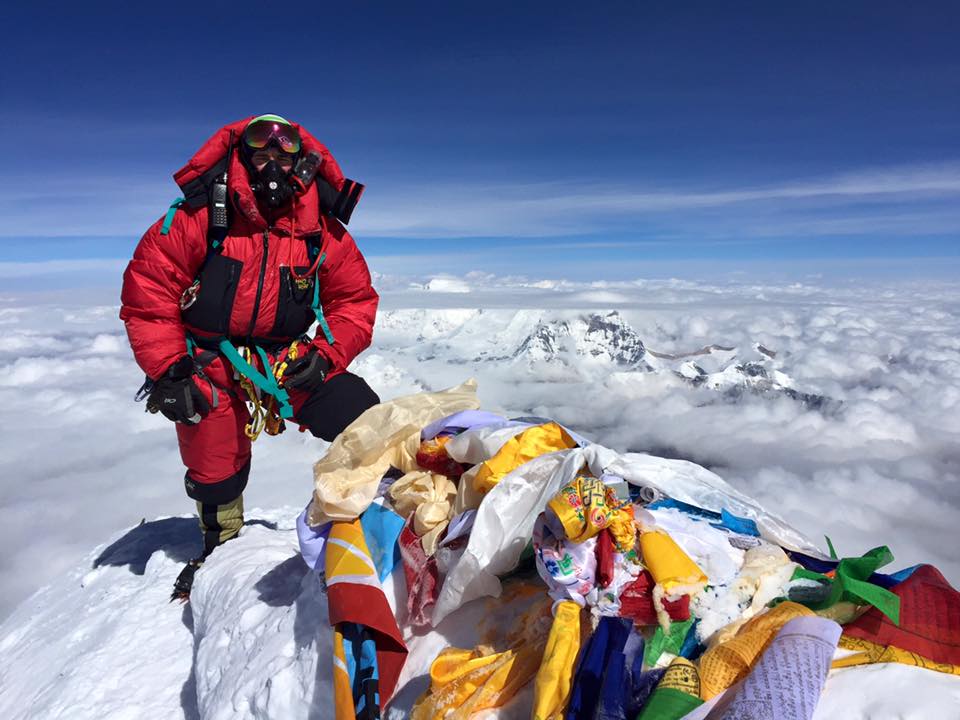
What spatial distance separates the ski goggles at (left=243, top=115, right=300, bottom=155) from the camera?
3.75 metres

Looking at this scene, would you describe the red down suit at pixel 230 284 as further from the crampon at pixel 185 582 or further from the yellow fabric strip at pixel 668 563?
the yellow fabric strip at pixel 668 563

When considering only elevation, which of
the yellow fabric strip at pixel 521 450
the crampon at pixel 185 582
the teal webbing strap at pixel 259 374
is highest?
the teal webbing strap at pixel 259 374

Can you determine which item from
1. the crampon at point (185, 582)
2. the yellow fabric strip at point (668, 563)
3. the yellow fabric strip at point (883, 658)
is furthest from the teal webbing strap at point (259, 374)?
the yellow fabric strip at point (883, 658)

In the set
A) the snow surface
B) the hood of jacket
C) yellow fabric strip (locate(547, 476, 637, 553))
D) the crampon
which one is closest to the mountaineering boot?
the crampon

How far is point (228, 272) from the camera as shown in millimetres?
3992

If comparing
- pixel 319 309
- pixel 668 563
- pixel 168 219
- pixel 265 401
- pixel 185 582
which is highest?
pixel 168 219

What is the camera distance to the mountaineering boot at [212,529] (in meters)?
4.89

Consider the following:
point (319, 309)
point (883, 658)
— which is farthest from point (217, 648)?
point (883, 658)

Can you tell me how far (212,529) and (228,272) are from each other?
8.70ft

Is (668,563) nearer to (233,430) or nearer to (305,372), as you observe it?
(305,372)

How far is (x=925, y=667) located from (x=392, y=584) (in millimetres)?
2494

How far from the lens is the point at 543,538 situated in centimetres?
250

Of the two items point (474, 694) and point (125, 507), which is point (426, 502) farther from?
point (125, 507)

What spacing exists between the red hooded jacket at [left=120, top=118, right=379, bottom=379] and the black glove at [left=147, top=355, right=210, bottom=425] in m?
0.08
